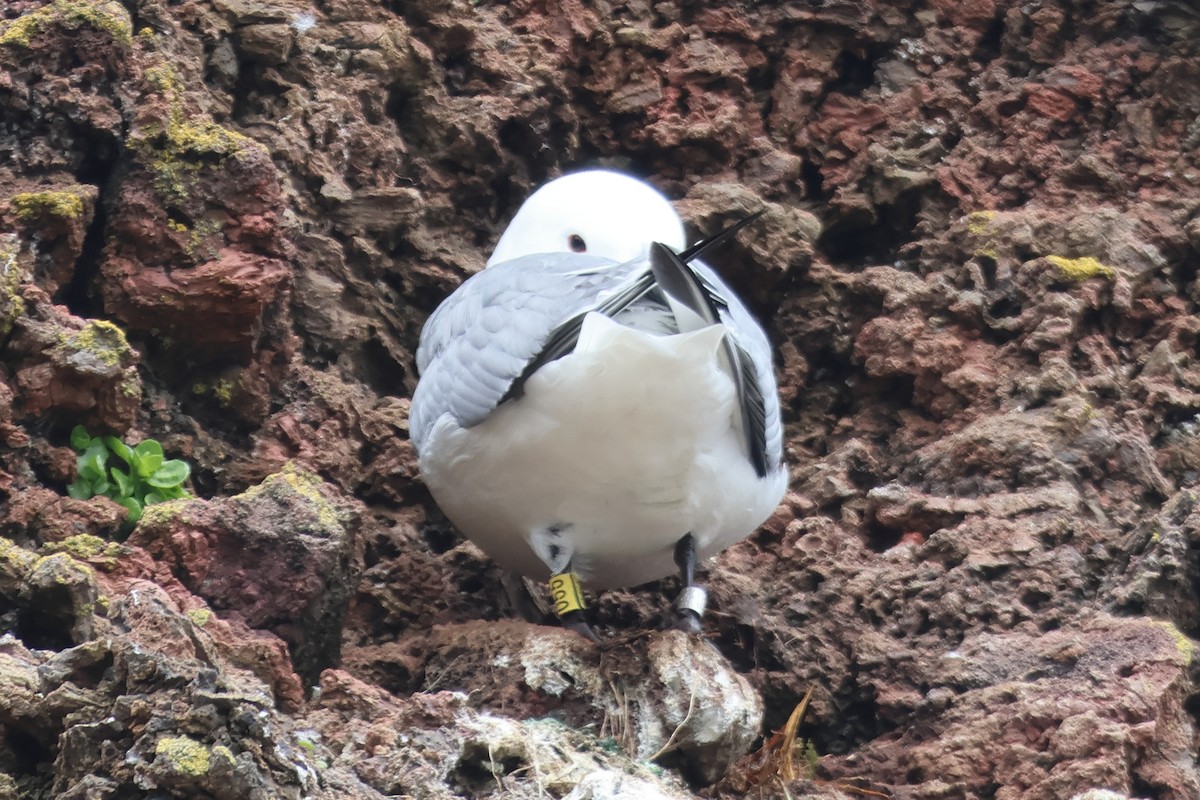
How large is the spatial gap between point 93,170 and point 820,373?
225 centimetres

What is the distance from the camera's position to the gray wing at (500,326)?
3986mm

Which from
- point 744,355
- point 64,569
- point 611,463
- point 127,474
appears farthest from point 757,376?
point 64,569

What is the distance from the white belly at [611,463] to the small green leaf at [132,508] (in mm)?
700

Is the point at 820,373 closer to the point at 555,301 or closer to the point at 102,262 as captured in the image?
the point at 555,301

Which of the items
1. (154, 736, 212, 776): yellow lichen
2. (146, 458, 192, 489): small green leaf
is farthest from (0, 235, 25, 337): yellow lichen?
(154, 736, 212, 776): yellow lichen

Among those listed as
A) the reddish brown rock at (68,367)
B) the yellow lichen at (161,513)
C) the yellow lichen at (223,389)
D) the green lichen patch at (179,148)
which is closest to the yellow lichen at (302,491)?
the yellow lichen at (161,513)

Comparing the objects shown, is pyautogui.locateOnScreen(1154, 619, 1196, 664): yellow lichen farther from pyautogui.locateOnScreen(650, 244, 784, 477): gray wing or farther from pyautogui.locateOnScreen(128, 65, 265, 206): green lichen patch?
pyautogui.locateOnScreen(128, 65, 265, 206): green lichen patch

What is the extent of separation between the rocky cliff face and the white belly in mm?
287

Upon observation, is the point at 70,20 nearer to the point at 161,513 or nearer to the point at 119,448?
the point at 119,448

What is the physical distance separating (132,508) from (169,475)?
0.15m

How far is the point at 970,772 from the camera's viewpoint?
387 cm

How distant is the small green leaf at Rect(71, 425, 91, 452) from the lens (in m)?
3.99

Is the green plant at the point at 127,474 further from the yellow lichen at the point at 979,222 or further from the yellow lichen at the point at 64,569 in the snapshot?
the yellow lichen at the point at 979,222

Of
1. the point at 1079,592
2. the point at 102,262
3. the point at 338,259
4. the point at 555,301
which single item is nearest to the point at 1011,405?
the point at 1079,592
